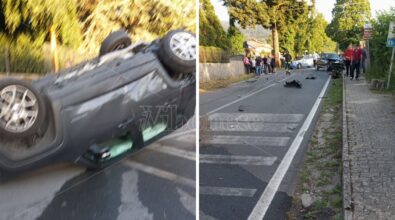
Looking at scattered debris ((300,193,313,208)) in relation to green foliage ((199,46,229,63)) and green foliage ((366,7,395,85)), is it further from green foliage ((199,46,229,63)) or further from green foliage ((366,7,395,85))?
green foliage ((366,7,395,85))

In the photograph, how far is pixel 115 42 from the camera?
128 centimetres

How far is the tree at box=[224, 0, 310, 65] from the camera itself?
2049 millimetres

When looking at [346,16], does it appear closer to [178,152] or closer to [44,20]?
[178,152]

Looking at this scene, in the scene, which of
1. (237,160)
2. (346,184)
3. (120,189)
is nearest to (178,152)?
(120,189)

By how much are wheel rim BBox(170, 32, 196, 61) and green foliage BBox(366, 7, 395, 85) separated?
49.4 feet

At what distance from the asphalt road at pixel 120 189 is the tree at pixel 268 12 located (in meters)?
0.75

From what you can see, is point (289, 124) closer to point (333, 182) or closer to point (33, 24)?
point (333, 182)

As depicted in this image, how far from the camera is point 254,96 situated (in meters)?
11.0

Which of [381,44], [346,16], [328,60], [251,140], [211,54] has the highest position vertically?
[346,16]

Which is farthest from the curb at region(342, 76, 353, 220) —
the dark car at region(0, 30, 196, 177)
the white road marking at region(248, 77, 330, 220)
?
the dark car at region(0, 30, 196, 177)

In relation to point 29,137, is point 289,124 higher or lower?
lower

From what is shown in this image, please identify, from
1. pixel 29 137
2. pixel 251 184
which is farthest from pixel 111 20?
pixel 251 184

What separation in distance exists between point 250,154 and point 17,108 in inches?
201

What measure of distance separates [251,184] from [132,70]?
3.62 m
